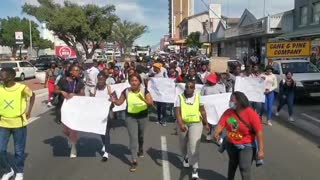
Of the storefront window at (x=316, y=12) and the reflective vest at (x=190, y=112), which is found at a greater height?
the storefront window at (x=316, y=12)

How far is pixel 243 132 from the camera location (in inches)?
248

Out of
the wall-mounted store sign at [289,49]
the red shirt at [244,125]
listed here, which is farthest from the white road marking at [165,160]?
the wall-mounted store sign at [289,49]

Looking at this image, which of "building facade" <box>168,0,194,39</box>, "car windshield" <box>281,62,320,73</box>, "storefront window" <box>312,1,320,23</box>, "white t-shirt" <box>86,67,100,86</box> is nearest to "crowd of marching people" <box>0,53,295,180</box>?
"white t-shirt" <box>86,67,100,86</box>

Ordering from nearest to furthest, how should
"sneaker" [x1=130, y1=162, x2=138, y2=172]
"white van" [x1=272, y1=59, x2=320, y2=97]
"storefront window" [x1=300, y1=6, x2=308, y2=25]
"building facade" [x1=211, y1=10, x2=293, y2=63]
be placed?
1. "sneaker" [x1=130, y1=162, x2=138, y2=172]
2. "white van" [x1=272, y1=59, x2=320, y2=97]
3. "storefront window" [x1=300, y1=6, x2=308, y2=25]
4. "building facade" [x1=211, y1=10, x2=293, y2=63]

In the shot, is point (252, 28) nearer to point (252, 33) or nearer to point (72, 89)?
point (252, 33)

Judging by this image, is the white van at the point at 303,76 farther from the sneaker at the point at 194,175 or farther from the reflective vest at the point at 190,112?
the sneaker at the point at 194,175

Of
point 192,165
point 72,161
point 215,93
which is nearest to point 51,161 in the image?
point 72,161

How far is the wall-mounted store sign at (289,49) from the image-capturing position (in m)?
25.4

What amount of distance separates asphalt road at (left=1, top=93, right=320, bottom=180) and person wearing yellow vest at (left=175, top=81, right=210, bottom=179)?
0.39 meters

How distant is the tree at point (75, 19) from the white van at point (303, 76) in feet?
103

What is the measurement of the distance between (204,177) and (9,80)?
3305 millimetres

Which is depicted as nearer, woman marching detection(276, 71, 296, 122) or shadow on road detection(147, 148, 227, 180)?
shadow on road detection(147, 148, 227, 180)

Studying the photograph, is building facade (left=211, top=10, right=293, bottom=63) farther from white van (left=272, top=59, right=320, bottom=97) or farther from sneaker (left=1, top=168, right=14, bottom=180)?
sneaker (left=1, top=168, right=14, bottom=180)

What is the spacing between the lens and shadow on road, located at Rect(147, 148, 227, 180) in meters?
8.04
